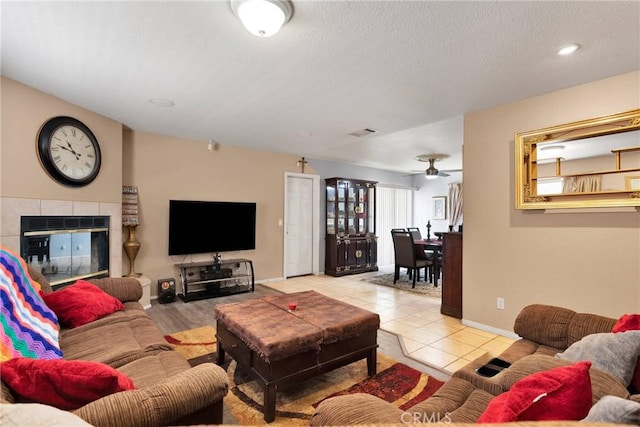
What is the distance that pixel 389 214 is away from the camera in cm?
801

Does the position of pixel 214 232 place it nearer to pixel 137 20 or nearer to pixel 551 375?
pixel 137 20

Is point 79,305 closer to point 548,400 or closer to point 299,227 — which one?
point 548,400

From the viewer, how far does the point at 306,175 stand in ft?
20.1

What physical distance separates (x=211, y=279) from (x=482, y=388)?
13.1 ft

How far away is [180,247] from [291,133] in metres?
2.34

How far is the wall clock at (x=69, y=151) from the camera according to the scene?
2.96 m

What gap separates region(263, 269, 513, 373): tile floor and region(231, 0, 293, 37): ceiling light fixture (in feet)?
8.86

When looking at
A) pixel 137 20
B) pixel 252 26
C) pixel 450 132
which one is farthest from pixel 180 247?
pixel 450 132

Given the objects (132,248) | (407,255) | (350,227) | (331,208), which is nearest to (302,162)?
(331,208)

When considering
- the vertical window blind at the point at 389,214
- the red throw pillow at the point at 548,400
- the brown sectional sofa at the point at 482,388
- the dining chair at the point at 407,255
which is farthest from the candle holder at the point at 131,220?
the vertical window blind at the point at 389,214

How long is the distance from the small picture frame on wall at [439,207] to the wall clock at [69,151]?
7.22 m

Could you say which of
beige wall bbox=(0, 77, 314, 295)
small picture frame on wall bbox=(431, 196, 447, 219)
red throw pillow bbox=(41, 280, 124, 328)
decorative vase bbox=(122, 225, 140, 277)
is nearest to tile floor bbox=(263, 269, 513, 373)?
beige wall bbox=(0, 77, 314, 295)

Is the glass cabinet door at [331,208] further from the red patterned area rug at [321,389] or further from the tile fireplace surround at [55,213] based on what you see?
the red patterned area rug at [321,389]

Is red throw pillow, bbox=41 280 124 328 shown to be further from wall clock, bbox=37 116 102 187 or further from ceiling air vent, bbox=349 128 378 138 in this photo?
ceiling air vent, bbox=349 128 378 138
